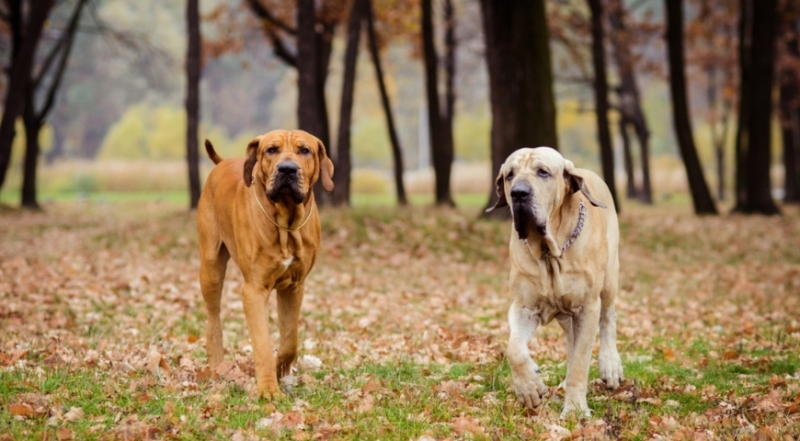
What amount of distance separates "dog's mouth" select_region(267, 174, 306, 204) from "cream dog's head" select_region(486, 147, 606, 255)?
1122 mm

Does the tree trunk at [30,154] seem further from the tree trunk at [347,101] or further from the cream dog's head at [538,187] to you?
the cream dog's head at [538,187]

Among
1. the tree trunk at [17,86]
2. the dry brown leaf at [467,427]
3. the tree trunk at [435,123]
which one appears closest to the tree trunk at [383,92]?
the tree trunk at [435,123]

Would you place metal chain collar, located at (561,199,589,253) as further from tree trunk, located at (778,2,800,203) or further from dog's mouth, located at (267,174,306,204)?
tree trunk, located at (778,2,800,203)

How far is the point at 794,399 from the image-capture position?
471 cm

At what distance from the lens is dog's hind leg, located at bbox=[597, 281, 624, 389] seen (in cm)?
514

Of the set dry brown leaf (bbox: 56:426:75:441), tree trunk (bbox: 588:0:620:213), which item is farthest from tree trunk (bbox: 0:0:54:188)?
tree trunk (bbox: 588:0:620:213)

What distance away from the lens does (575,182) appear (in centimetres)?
462

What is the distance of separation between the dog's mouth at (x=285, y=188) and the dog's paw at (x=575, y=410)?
6.47 ft

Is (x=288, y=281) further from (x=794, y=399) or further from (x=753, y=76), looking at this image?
(x=753, y=76)

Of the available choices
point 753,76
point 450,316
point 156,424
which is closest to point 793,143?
point 753,76

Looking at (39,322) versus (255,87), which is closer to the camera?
(39,322)

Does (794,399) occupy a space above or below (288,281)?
below

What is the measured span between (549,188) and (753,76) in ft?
55.4

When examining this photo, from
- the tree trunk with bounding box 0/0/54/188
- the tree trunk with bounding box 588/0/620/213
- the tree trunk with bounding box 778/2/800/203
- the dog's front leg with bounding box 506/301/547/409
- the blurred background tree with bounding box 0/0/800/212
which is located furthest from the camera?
the tree trunk with bounding box 778/2/800/203
